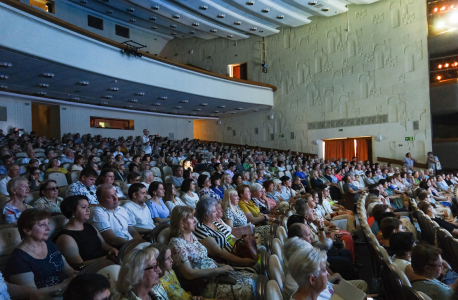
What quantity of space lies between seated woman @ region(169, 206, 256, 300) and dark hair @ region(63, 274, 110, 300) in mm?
745

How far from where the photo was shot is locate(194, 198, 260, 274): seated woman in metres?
2.17

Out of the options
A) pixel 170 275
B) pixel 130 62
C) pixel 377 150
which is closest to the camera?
pixel 170 275

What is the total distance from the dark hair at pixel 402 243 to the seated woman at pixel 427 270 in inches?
10.0

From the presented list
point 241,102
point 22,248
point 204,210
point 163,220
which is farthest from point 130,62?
point 22,248

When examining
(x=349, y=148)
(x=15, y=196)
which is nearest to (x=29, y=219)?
(x=15, y=196)

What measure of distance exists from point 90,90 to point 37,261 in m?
7.93

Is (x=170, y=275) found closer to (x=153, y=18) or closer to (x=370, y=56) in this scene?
(x=370, y=56)

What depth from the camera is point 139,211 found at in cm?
278

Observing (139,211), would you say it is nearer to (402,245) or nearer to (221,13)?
(402,245)

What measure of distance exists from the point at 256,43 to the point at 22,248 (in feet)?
41.1

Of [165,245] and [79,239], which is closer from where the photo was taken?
[165,245]

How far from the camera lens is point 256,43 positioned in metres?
13.1

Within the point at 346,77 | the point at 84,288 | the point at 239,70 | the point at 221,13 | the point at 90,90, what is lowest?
the point at 84,288

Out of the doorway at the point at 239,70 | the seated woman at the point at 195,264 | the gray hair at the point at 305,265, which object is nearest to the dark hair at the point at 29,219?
the seated woman at the point at 195,264
